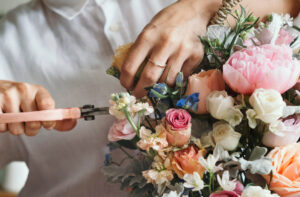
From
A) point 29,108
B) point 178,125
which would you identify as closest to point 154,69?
point 178,125

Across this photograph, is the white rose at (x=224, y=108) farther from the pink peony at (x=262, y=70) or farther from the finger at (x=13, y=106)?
the finger at (x=13, y=106)

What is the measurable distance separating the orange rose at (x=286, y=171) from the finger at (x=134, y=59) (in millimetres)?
225

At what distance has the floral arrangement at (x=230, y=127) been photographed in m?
0.38

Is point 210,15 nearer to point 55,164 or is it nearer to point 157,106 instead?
point 157,106

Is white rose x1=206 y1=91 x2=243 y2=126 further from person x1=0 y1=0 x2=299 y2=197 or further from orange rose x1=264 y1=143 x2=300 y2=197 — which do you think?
person x1=0 y1=0 x2=299 y2=197

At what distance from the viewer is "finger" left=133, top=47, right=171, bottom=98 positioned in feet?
1.61

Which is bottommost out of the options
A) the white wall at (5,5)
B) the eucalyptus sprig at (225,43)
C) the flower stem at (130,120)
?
the flower stem at (130,120)

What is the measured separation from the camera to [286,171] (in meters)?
0.39

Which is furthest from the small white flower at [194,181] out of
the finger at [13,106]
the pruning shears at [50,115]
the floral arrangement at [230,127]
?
the finger at [13,106]

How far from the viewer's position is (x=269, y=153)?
0.40 meters

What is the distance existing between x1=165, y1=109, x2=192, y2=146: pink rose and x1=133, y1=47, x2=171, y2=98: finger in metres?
0.10

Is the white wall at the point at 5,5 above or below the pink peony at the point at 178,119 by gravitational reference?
above

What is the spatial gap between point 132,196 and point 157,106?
0.44 ft

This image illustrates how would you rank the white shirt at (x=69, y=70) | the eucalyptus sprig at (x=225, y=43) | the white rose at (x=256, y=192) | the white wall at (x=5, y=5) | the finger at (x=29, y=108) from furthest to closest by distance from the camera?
the white wall at (x=5, y=5) < the white shirt at (x=69, y=70) < the finger at (x=29, y=108) < the eucalyptus sprig at (x=225, y=43) < the white rose at (x=256, y=192)
